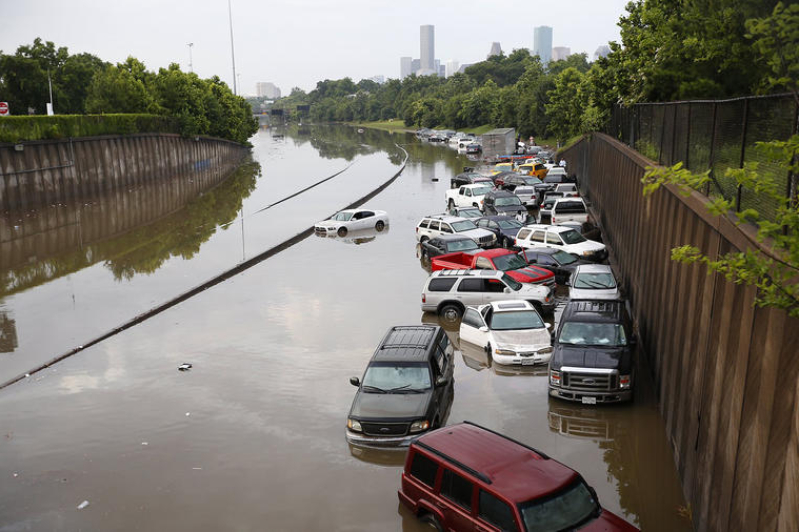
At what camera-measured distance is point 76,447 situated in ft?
48.4

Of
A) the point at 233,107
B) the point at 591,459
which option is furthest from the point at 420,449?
the point at 233,107

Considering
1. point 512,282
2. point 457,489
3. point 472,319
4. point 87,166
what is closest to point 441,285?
point 512,282

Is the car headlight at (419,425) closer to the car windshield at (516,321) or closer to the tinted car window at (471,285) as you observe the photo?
the car windshield at (516,321)

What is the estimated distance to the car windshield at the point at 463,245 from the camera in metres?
29.1

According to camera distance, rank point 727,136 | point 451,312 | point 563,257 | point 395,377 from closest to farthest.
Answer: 1. point 727,136
2. point 395,377
3. point 451,312
4. point 563,257

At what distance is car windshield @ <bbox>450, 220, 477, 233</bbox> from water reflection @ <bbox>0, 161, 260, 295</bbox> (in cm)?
1428

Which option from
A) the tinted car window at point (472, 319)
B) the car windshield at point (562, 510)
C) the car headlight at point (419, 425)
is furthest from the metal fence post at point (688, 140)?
the car windshield at point (562, 510)

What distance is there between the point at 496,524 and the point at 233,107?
104570 mm

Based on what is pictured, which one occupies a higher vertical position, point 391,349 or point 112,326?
point 391,349

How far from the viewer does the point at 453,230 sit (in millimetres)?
33188

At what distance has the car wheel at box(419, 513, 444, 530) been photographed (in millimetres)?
10547

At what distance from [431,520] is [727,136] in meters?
8.37

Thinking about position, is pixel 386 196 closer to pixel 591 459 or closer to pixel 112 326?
pixel 112 326

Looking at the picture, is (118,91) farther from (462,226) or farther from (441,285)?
(441,285)
